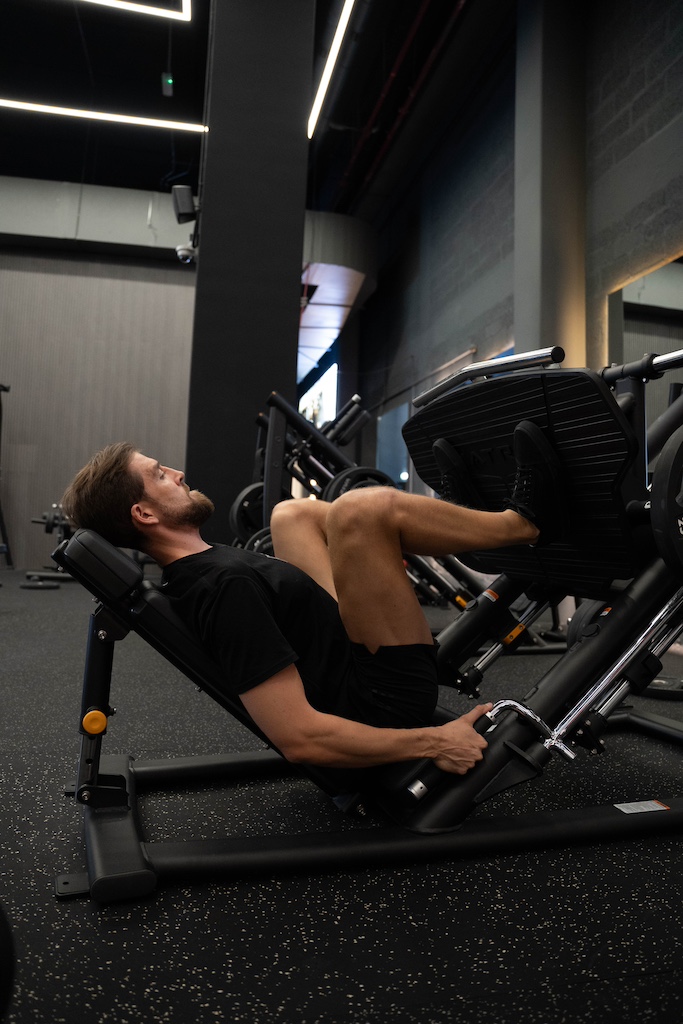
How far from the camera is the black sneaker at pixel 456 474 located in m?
1.53

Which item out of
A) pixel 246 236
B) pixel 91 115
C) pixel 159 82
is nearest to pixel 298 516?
pixel 246 236

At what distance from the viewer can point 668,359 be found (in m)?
1.34

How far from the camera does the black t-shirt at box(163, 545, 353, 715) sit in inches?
43.1

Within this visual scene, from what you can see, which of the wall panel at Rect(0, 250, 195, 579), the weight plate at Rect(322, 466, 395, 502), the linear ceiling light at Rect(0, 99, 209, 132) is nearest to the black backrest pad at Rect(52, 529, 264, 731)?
the weight plate at Rect(322, 466, 395, 502)

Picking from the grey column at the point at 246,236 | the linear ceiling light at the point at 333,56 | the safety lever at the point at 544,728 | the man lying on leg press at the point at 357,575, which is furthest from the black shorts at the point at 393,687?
the linear ceiling light at the point at 333,56

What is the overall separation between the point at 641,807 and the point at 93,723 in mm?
946

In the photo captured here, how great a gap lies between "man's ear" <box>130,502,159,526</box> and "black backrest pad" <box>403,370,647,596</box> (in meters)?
0.61

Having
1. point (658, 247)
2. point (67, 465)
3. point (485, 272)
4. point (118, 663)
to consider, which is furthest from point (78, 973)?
point (67, 465)

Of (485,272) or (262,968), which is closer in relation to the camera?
(262,968)

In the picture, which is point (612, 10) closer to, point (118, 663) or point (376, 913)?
point (118, 663)

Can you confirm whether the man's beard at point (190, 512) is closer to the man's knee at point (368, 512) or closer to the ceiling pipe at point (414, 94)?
the man's knee at point (368, 512)

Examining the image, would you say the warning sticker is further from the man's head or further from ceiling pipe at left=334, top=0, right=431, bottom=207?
ceiling pipe at left=334, top=0, right=431, bottom=207

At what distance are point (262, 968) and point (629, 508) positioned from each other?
0.90m

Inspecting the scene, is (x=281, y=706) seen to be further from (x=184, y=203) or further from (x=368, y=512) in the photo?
(x=184, y=203)
